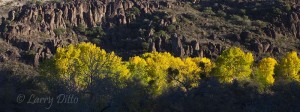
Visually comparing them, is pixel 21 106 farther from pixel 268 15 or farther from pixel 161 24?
pixel 268 15

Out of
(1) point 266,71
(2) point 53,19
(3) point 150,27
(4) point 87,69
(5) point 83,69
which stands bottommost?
(3) point 150,27

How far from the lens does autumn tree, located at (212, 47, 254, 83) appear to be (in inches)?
1854

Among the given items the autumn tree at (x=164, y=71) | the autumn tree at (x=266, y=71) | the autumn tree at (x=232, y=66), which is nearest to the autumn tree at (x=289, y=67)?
the autumn tree at (x=266, y=71)

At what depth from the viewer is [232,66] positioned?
161ft

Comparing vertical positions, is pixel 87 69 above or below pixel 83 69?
above

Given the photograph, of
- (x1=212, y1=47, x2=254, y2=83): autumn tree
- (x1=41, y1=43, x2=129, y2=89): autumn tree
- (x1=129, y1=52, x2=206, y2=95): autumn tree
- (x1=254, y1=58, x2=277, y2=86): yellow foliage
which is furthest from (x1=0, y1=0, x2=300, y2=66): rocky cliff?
(x1=212, y1=47, x2=254, y2=83): autumn tree

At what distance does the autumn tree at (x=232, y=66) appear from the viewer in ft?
155

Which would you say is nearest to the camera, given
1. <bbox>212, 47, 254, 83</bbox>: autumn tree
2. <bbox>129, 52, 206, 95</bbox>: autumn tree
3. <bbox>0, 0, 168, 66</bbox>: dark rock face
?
<bbox>129, 52, 206, 95</bbox>: autumn tree

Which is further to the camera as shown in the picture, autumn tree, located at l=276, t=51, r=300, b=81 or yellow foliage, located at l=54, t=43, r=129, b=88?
autumn tree, located at l=276, t=51, r=300, b=81

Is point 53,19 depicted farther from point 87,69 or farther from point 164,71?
point 87,69

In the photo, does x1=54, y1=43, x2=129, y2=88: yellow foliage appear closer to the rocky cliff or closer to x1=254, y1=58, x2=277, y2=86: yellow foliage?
x1=254, y1=58, x2=277, y2=86: yellow foliage

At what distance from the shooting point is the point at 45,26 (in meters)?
80.1

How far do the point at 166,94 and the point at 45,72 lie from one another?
1827 cm

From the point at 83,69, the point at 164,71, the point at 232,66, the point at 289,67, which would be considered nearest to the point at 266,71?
the point at 289,67
